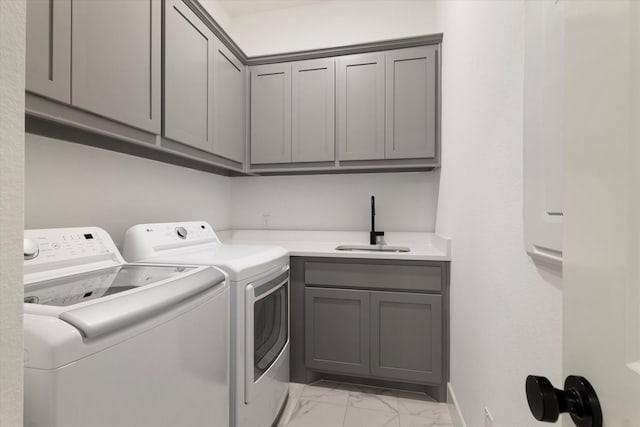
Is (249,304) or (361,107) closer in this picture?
(249,304)

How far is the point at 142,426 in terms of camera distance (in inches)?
28.2

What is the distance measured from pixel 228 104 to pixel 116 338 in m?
1.81

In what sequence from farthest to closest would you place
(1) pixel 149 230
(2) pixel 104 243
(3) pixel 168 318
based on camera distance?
(1) pixel 149 230, (2) pixel 104 243, (3) pixel 168 318

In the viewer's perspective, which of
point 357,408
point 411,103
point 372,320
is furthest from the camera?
point 411,103

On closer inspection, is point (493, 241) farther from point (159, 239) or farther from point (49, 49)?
point (49, 49)

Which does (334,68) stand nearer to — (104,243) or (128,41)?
(128,41)

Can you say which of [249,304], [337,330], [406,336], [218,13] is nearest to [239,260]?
[249,304]

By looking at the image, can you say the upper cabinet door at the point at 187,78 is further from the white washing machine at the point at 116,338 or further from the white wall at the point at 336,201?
the white wall at the point at 336,201

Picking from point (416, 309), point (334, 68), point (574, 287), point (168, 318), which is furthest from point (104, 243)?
point (334, 68)

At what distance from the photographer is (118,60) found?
1.23 m

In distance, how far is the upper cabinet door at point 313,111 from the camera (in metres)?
2.24

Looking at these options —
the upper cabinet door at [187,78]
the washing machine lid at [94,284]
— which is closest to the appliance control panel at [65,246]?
the washing machine lid at [94,284]

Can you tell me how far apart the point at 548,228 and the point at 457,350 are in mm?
1187

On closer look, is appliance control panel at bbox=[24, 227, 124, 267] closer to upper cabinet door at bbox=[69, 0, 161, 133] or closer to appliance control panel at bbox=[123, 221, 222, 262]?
appliance control panel at bbox=[123, 221, 222, 262]
